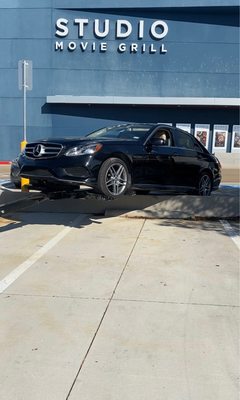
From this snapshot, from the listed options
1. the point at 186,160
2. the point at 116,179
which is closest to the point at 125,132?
the point at 116,179

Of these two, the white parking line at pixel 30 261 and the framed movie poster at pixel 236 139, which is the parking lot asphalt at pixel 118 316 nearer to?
the white parking line at pixel 30 261

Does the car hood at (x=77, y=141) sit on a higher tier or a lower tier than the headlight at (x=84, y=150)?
higher

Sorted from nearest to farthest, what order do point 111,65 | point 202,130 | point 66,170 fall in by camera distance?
point 66,170 < point 111,65 < point 202,130

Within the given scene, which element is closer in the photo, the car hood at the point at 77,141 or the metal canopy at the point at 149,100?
the car hood at the point at 77,141

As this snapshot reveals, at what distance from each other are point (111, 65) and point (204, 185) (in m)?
16.9

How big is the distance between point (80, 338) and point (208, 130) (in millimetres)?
22361

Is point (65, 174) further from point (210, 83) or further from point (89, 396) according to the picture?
point (210, 83)

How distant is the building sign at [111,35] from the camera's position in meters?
24.2

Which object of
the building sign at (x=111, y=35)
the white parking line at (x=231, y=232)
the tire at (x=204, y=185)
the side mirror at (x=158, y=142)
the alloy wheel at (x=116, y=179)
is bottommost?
the white parking line at (x=231, y=232)

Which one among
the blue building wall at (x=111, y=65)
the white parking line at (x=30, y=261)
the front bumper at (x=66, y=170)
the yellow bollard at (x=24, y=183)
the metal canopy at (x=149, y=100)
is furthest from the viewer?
the blue building wall at (x=111, y=65)

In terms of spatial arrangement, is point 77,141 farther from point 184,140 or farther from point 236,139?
point 236,139

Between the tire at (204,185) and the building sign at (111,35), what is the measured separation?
54.1ft

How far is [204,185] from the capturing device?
9414mm

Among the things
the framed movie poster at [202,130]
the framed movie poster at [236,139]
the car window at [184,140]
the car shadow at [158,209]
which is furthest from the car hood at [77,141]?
the framed movie poster at [236,139]
